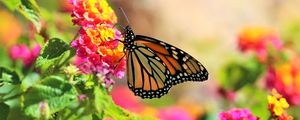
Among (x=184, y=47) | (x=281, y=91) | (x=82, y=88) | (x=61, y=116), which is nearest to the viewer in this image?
(x=82, y=88)

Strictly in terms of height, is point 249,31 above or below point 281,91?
above

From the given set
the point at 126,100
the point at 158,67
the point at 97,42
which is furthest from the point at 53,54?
the point at 126,100

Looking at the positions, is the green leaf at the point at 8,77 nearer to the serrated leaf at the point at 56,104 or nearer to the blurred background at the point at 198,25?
the serrated leaf at the point at 56,104

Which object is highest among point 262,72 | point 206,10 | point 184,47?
point 206,10

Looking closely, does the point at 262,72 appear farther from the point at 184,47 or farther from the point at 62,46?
the point at 184,47

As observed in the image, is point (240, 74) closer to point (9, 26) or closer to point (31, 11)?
point (31, 11)

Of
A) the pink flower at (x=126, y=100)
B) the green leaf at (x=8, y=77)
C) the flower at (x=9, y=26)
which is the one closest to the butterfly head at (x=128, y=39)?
the green leaf at (x=8, y=77)

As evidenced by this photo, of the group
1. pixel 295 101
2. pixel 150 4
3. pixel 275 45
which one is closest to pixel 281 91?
pixel 295 101

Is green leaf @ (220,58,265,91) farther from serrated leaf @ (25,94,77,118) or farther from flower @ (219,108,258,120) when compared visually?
serrated leaf @ (25,94,77,118)
